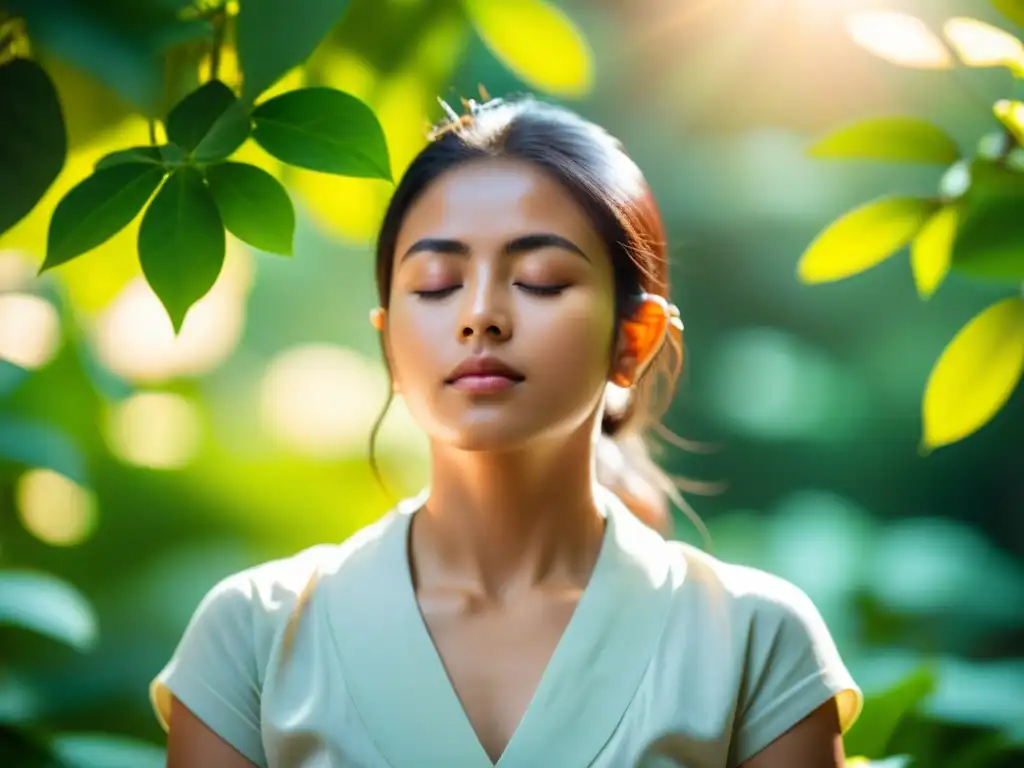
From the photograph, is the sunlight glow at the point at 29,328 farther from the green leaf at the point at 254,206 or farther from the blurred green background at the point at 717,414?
the green leaf at the point at 254,206

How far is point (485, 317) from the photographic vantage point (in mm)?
984

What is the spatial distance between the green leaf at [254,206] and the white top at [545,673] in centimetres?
31

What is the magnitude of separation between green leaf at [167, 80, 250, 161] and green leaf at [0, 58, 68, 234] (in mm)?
98

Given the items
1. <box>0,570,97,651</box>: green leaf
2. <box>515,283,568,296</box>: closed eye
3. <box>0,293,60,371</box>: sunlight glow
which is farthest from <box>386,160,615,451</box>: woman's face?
<box>0,293,60,371</box>: sunlight glow

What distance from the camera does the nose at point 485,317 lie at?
985 millimetres

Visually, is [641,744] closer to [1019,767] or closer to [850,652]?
[1019,767]

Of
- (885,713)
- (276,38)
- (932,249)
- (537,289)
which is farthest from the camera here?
(885,713)

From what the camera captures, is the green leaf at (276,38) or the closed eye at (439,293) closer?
the green leaf at (276,38)

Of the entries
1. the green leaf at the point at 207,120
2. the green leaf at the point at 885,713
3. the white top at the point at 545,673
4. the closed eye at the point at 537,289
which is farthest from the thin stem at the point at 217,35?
the green leaf at the point at 885,713

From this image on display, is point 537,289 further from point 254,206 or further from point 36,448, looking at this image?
point 36,448

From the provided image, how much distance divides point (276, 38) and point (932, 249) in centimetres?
63

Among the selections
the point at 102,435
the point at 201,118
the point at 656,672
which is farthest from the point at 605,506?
the point at 102,435

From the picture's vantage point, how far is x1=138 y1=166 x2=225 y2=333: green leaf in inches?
36.5

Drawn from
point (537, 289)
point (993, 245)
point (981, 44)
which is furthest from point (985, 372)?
point (537, 289)
